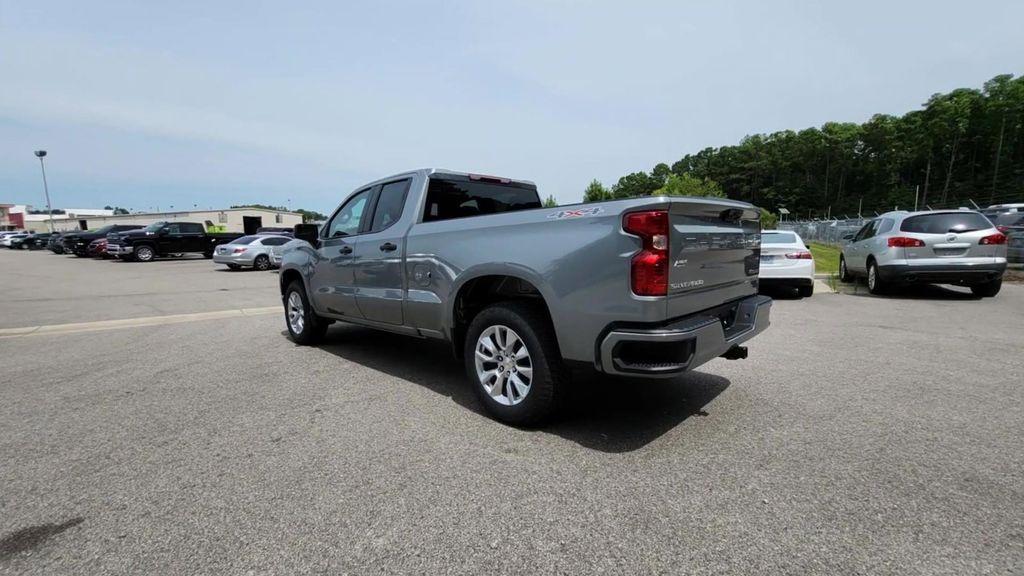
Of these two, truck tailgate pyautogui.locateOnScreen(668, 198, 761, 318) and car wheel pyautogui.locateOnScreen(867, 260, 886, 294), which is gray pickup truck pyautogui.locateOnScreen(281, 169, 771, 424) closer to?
truck tailgate pyautogui.locateOnScreen(668, 198, 761, 318)

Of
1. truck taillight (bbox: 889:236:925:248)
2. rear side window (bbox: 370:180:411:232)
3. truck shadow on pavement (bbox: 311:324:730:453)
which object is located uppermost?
rear side window (bbox: 370:180:411:232)

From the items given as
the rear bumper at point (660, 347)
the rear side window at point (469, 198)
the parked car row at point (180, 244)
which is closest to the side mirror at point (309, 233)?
the rear side window at point (469, 198)

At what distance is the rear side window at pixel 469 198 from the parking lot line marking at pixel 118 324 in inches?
229

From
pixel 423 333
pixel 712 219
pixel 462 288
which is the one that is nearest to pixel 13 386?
pixel 423 333

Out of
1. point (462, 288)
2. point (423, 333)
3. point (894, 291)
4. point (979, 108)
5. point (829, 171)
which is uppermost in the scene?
point (979, 108)

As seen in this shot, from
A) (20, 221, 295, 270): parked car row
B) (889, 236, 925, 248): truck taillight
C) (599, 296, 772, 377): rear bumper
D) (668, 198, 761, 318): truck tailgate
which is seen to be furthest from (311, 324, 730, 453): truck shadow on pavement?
(20, 221, 295, 270): parked car row

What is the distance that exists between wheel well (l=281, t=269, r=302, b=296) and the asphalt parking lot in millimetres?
1254

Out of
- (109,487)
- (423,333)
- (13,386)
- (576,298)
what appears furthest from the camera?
(13,386)

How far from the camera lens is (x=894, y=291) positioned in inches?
411

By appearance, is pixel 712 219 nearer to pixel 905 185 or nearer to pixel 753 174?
pixel 905 185

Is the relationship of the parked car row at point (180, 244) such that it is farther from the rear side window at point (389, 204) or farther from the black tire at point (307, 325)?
the rear side window at point (389, 204)

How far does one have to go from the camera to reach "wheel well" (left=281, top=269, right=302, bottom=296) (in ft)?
20.9

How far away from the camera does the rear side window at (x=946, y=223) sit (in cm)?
863

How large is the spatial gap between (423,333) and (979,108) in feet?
287
